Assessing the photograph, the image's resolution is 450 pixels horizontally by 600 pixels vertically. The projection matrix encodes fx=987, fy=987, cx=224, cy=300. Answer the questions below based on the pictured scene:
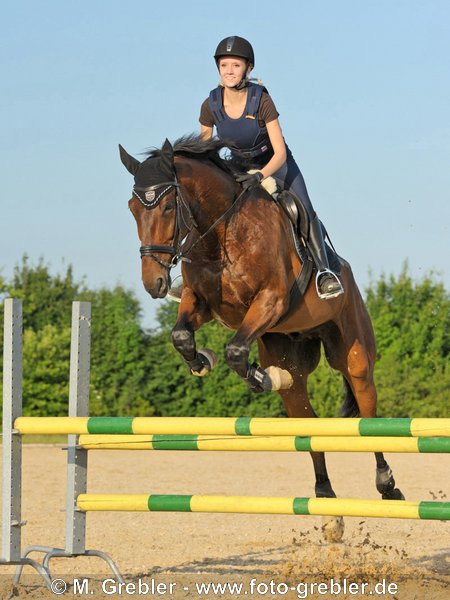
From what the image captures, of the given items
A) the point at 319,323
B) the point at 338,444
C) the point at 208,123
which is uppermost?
the point at 208,123

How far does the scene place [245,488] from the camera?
12.2 meters

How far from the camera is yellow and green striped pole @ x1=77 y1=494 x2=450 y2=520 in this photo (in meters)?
4.89

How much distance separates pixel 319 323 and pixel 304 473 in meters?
8.12

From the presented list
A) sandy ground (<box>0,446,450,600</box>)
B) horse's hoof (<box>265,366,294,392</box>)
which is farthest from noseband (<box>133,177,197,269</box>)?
sandy ground (<box>0,446,450,600</box>)

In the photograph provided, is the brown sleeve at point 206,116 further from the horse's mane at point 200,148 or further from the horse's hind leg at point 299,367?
the horse's hind leg at point 299,367

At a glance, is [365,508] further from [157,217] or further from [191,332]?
[157,217]

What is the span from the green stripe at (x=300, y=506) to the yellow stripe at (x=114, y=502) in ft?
2.96

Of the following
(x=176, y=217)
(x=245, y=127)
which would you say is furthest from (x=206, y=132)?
(x=176, y=217)

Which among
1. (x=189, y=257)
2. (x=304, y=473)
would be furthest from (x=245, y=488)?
(x=189, y=257)

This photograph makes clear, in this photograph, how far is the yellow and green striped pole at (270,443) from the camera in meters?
4.79

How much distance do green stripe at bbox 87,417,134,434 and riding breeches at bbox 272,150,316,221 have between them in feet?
6.08

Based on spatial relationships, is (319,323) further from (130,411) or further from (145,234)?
(130,411)

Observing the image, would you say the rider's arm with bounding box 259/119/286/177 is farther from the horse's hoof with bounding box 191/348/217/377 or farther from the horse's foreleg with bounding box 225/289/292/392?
the horse's hoof with bounding box 191/348/217/377

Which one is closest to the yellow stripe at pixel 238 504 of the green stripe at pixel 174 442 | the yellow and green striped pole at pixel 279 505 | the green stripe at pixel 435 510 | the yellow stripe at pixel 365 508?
the yellow and green striped pole at pixel 279 505
